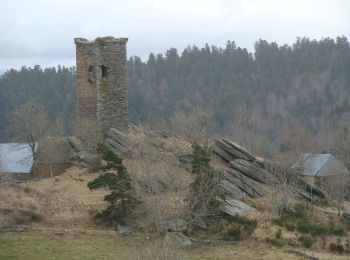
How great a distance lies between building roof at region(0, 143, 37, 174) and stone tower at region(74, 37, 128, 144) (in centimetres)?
1171

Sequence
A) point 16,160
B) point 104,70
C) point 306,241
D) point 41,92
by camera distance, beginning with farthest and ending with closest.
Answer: point 41,92, point 16,160, point 104,70, point 306,241

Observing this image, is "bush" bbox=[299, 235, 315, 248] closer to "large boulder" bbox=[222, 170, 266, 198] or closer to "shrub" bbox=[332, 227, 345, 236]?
"shrub" bbox=[332, 227, 345, 236]

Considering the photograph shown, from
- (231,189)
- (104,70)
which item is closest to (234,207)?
(231,189)

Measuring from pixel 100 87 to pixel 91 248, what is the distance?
41.0 ft

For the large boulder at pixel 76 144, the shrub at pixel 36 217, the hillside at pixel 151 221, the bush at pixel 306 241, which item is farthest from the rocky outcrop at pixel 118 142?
the bush at pixel 306 241

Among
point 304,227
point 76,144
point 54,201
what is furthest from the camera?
point 76,144

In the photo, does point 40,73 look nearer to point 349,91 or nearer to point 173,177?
point 349,91

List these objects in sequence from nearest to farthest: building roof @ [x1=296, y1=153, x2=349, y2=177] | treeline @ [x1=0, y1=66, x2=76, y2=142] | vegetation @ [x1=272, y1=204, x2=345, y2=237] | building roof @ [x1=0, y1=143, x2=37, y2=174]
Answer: vegetation @ [x1=272, y1=204, x2=345, y2=237], building roof @ [x1=0, y1=143, x2=37, y2=174], building roof @ [x1=296, y1=153, x2=349, y2=177], treeline @ [x1=0, y1=66, x2=76, y2=142]

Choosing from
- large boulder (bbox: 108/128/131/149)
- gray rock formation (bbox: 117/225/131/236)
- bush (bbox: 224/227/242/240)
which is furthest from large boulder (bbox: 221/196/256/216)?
large boulder (bbox: 108/128/131/149)

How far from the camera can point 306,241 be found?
29.7m

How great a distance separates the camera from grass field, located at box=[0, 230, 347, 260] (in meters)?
25.9

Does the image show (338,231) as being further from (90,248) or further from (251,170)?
(90,248)

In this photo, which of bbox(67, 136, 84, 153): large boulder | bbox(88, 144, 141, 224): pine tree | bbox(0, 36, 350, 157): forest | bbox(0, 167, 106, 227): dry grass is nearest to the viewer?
bbox(88, 144, 141, 224): pine tree

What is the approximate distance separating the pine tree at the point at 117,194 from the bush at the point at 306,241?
749 centimetres
